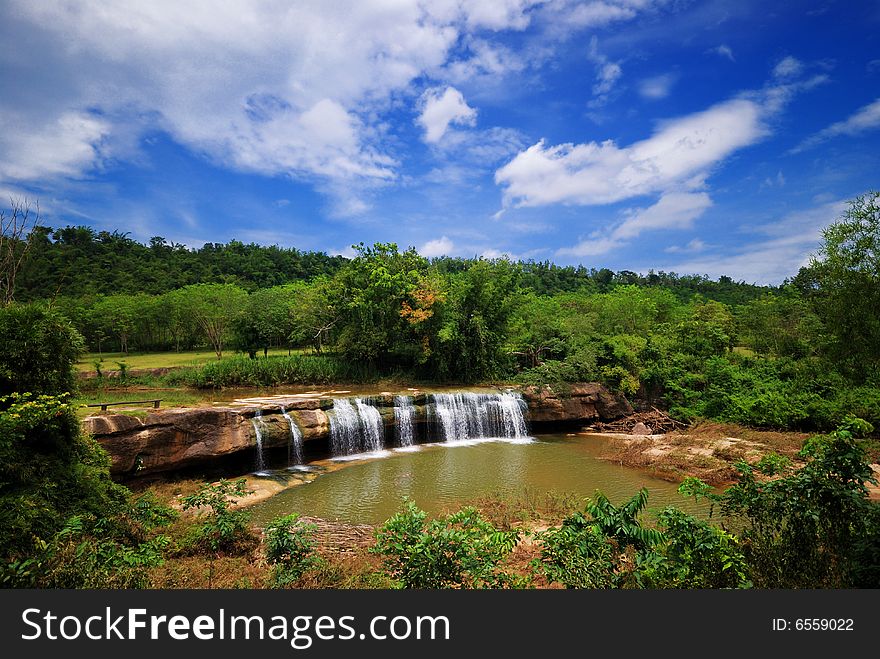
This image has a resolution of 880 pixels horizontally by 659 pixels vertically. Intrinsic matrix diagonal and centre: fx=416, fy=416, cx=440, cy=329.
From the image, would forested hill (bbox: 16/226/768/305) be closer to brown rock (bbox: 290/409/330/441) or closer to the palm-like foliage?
brown rock (bbox: 290/409/330/441)

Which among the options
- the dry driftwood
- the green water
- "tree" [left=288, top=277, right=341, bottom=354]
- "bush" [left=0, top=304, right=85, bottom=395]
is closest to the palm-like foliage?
the green water

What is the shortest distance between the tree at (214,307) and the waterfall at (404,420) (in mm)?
20801

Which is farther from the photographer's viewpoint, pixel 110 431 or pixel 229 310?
pixel 229 310

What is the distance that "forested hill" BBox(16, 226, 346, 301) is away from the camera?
37844 mm

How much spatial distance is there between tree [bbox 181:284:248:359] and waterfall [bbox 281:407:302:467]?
21276 mm

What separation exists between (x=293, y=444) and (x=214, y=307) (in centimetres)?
2336

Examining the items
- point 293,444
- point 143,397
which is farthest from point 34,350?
point 143,397

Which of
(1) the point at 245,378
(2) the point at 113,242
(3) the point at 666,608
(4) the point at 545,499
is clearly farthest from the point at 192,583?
(2) the point at 113,242

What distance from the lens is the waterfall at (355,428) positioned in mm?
14219

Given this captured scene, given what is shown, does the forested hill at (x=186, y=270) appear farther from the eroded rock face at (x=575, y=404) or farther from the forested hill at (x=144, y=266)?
the eroded rock face at (x=575, y=404)

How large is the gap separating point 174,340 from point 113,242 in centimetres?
2475

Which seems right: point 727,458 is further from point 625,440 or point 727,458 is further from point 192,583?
point 192,583

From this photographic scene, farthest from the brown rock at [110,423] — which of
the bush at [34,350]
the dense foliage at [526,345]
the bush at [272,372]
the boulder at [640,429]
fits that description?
the boulder at [640,429]

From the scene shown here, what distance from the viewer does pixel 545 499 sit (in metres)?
9.87
